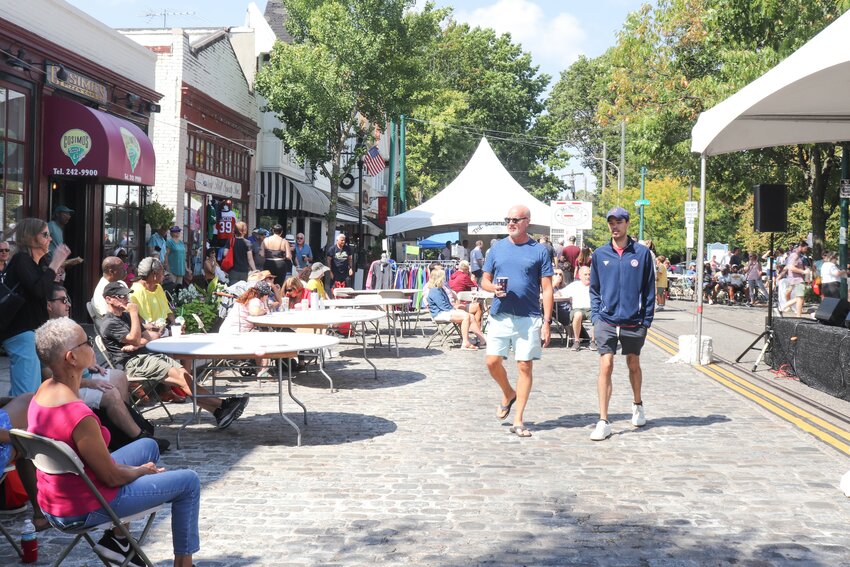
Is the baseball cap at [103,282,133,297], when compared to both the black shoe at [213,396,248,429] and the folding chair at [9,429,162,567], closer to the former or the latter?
the black shoe at [213,396,248,429]

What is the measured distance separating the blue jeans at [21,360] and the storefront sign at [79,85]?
918 centimetres

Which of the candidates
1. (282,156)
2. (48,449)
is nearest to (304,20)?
(282,156)

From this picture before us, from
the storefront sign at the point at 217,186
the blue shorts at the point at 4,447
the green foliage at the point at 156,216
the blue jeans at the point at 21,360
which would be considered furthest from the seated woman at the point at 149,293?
the storefront sign at the point at 217,186

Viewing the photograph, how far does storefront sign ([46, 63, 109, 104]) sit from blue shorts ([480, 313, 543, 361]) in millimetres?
9864

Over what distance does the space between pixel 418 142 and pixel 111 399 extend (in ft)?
145

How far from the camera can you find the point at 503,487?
6188mm

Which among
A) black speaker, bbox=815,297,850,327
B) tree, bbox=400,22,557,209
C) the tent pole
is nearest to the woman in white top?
the tent pole

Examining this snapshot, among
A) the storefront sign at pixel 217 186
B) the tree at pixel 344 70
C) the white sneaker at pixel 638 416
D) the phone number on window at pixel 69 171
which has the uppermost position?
the tree at pixel 344 70

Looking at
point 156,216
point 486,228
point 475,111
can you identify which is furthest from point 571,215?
point 475,111

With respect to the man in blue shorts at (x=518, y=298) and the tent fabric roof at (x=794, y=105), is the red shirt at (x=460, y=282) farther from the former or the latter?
the man in blue shorts at (x=518, y=298)

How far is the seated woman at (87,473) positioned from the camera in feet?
13.0

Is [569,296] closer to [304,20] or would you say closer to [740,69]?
[740,69]

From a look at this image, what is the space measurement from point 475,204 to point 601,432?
17307mm

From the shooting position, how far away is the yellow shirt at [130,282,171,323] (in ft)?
30.7
